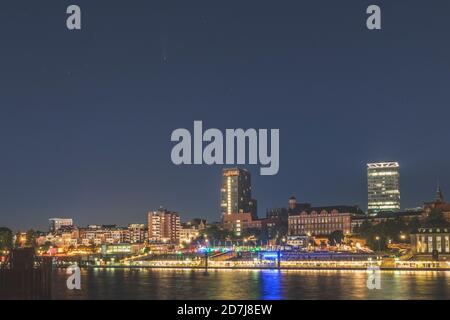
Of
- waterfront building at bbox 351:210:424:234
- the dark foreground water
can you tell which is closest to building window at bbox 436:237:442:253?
the dark foreground water

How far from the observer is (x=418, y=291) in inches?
2603

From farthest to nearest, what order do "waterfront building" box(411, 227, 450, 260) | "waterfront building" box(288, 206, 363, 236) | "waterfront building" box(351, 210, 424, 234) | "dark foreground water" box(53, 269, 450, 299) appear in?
"waterfront building" box(288, 206, 363, 236), "waterfront building" box(351, 210, 424, 234), "waterfront building" box(411, 227, 450, 260), "dark foreground water" box(53, 269, 450, 299)

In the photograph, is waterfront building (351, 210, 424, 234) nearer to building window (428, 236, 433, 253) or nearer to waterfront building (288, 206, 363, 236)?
waterfront building (288, 206, 363, 236)

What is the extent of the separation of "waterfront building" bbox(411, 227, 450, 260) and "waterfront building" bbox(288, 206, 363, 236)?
53928 mm

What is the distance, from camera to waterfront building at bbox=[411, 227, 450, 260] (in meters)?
116

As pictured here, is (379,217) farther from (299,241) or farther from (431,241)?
(431,241)

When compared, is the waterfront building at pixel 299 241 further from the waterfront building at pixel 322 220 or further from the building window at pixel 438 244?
the building window at pixel 438 244

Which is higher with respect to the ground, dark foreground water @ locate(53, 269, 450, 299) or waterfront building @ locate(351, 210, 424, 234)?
waterfront building @ locate(351, 210, 424, 234)

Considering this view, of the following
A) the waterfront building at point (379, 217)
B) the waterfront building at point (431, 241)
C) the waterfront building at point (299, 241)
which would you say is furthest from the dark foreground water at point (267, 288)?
the waterfront building at point (379, 217)

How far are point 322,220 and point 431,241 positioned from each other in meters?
63.0

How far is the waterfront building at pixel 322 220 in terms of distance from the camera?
17775cm

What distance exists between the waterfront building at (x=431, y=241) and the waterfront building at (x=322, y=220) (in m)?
53.9
